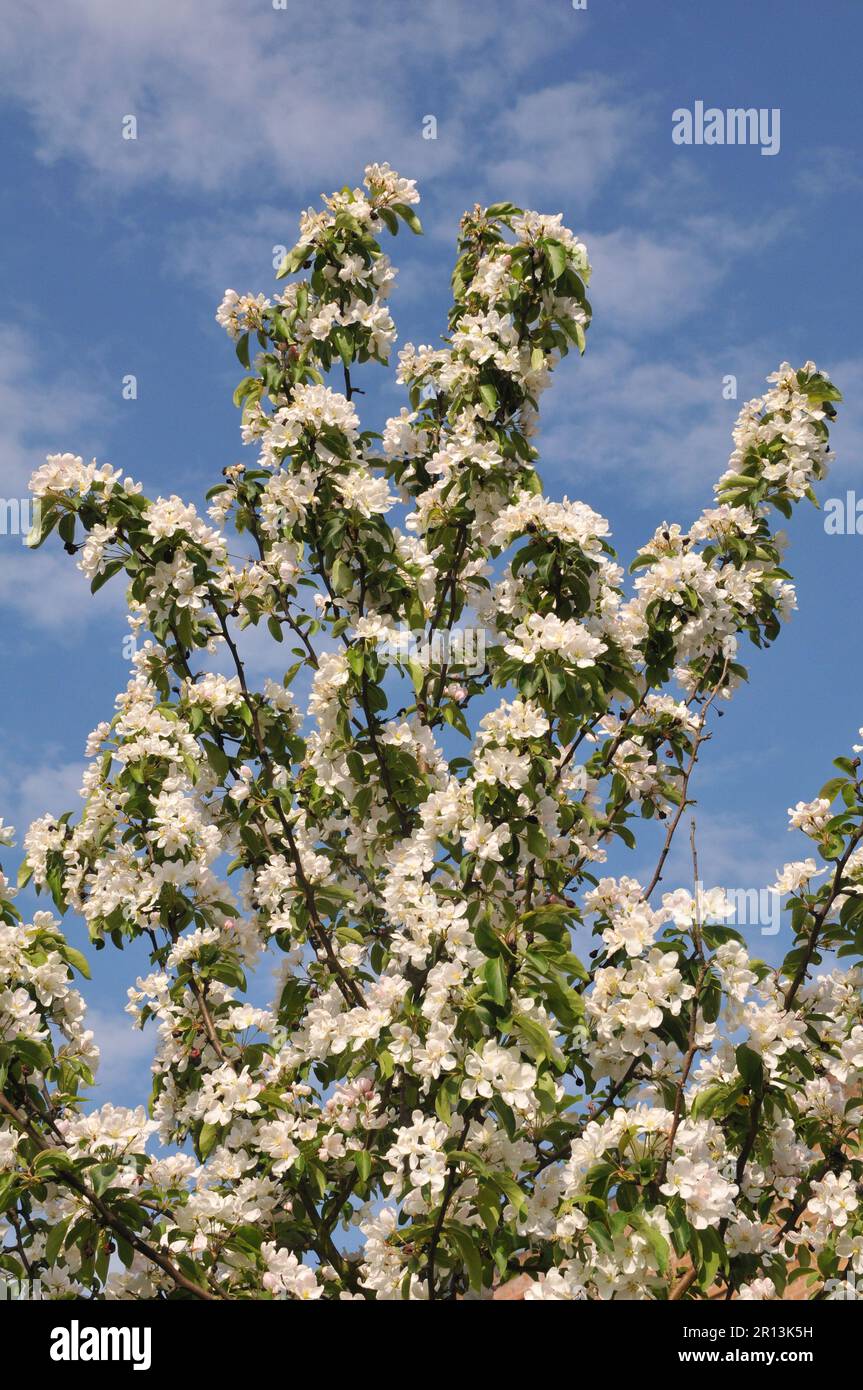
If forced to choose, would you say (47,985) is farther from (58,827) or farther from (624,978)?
(624,978)

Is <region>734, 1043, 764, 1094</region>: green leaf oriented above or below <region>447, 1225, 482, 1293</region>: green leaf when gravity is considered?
above

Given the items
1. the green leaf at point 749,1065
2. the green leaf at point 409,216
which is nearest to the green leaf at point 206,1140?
the green leaf at point 749,1065

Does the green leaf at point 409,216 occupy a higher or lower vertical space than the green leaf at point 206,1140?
higher

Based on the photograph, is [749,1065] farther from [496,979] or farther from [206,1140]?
[206,1140]

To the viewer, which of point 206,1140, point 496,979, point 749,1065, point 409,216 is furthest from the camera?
point 409,216

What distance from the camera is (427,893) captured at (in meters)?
3.70

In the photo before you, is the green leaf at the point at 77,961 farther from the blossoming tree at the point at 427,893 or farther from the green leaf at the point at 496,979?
the green leaf at the point at 496,979

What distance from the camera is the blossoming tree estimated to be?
344 cm

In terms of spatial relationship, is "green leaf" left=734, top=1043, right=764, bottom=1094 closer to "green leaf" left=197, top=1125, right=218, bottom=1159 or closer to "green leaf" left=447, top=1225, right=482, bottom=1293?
"green leaf" left=447, top=1225, right=482, bottom=1293

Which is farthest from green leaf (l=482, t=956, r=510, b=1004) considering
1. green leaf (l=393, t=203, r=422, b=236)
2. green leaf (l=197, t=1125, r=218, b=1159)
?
green leaf (l=393, t=203, r=422, b=236)

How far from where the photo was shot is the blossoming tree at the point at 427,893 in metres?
3.44

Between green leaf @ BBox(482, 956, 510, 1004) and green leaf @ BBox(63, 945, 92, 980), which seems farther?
green leaf @ BBox(63, 945, 92, 980)

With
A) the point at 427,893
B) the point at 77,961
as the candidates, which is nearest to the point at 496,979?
the point at 427,893
